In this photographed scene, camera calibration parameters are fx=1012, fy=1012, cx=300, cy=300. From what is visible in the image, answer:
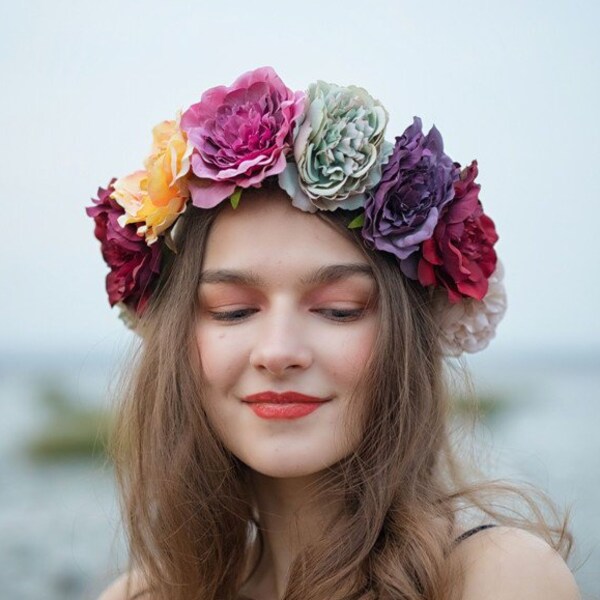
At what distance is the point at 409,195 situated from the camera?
223 centimetres

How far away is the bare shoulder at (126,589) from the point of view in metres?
2.56

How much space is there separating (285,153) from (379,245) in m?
0.30

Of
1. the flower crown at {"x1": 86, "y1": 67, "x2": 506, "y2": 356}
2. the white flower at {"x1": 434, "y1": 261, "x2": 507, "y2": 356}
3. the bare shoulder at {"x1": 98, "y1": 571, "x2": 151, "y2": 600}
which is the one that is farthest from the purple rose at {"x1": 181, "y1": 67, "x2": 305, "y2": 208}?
the bare shoulder at {"x1": 98, "y1": 571, "x2": 151, "y2": 600}

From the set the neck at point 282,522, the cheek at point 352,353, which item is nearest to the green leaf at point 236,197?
the cheek at point 352,353

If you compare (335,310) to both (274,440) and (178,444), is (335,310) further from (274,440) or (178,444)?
(178,444)

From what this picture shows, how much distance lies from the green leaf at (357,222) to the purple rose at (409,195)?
0.02 metres

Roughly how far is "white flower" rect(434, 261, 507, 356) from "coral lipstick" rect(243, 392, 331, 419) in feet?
1.38

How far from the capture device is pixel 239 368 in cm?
217

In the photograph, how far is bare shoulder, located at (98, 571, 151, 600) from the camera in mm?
2562

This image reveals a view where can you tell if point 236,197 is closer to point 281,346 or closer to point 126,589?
point 281,346

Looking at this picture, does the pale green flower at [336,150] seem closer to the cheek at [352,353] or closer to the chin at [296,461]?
the cheek at [352,353]

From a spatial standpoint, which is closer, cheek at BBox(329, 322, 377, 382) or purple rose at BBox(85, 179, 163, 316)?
cheek at BBox(329, 322, 377, 382)

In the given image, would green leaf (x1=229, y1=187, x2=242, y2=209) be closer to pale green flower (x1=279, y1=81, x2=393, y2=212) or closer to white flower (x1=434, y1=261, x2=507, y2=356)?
pale green flower (x1=279, y1=81, x2=393, y2=212)

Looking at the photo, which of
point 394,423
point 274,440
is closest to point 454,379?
point 394,423
